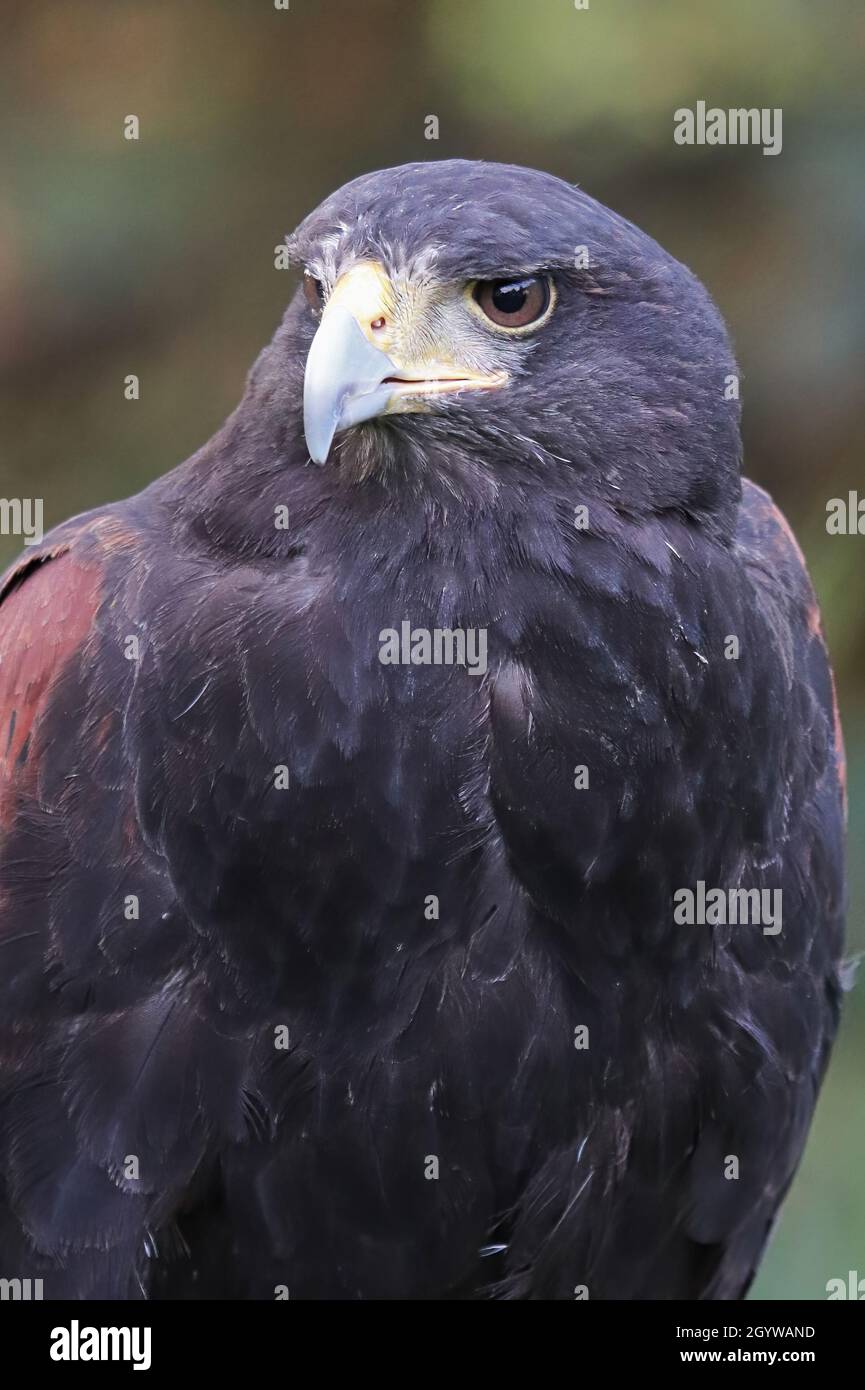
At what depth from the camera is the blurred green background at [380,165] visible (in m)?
4.58

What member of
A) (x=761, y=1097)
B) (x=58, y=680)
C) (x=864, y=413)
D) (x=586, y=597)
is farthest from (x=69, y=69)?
(x=761, y=1097)

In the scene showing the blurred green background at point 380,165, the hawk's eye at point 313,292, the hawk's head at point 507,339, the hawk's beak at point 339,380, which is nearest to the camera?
the hawk's beak at point 339,380

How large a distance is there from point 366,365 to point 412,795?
63 cm

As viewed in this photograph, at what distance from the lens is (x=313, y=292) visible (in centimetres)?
294

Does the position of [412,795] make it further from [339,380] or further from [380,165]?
[380,165]

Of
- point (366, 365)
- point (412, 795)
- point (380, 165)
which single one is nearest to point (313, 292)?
point (366, 365)

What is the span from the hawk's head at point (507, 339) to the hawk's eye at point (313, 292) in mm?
21

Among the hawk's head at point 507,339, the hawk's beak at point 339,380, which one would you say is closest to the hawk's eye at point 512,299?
the hawk's head at point 507,339

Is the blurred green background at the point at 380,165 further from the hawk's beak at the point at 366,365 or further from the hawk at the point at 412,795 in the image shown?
the hawk's beak at the point at 366,365

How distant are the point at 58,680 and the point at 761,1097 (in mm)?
1395

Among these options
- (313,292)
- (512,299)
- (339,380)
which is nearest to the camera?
(339,380)

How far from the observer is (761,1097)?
337 centimetres

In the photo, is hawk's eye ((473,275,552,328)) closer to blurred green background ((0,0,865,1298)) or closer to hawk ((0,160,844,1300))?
hawk ((0,160,844,1300))

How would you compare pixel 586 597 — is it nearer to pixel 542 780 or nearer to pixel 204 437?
pixel 542 780
